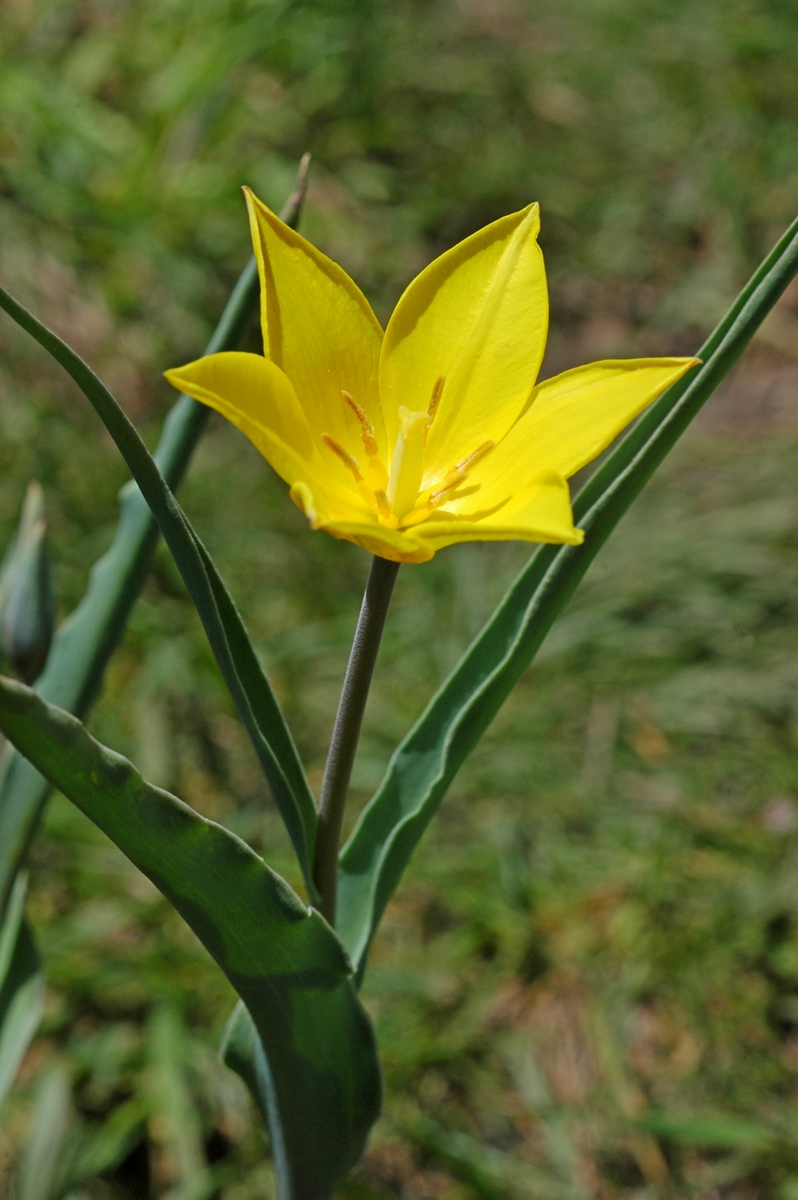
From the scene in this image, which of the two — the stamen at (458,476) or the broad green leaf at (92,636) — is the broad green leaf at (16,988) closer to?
the broad green leaf at (92,636)

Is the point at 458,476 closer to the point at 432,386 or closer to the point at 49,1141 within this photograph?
Answer: the point at 432,386

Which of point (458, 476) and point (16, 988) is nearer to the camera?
point (458, 476)

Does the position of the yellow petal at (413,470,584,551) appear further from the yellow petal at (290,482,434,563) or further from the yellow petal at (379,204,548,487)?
the yellow petal at (379,204,548,487)

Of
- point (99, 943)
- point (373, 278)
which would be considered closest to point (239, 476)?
point (373, 278)

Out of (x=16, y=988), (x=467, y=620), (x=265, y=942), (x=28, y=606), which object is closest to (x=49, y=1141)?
(x=16, y=988)

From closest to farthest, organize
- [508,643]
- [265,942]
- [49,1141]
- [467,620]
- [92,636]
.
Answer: [265,942], [508,643], [92,636], [49,1141], [467,620]

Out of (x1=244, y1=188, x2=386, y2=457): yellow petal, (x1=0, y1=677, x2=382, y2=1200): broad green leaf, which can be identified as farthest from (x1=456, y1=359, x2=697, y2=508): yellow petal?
(x1=0, y1=677, x2=382, y2=1200): broad green leaf

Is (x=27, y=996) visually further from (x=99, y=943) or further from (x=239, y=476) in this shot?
(x=239, y=476)
